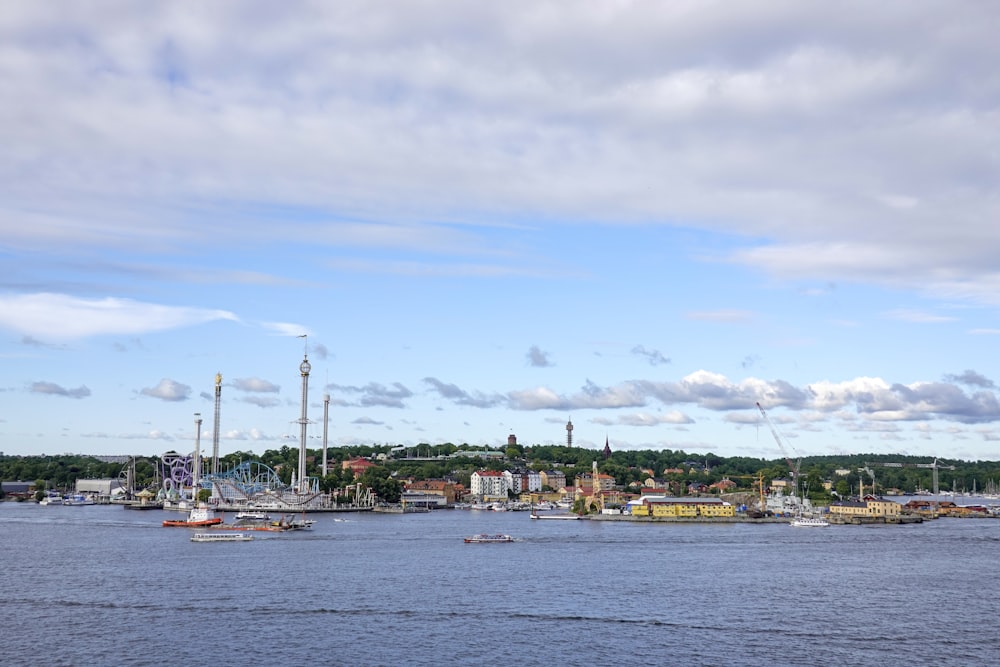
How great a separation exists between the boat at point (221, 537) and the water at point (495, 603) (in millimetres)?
1529

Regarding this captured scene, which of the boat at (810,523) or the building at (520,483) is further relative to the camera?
the building at (520,483)

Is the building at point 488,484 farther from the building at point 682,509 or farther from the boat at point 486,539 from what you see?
the boat at point 486,539

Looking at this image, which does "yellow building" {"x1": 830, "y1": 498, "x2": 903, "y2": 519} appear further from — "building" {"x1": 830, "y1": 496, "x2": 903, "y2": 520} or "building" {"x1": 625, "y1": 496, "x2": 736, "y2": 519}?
"building" {"x1": 625, "y1": 496, "x2": 736, "y2": 519}

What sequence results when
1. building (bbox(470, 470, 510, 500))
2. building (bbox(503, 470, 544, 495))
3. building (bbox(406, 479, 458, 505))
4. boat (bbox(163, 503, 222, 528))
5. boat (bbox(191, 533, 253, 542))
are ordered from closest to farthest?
boat (bbox(191, 533, 253, 542)) < boat (bbox(163, 503, 222, 528)) < building (bbox(406, 479, 458, 505)) < building (bbox(470, 470, 510, 500)) < building (bbox(503, 470, 544, 495))

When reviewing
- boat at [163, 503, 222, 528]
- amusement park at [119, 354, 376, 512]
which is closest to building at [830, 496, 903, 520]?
amusement park at [119, 354, 376, 512]

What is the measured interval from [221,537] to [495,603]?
140 ft

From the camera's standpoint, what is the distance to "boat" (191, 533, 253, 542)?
250 ft

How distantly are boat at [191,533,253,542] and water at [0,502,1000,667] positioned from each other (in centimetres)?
→ 153

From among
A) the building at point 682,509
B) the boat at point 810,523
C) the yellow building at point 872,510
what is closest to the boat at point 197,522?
the building at point 682,509

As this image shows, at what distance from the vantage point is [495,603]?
42.0 m

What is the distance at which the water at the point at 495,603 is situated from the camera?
106 feet

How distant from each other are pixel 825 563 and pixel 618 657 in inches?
1303

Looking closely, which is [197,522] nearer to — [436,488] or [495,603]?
[495,603]

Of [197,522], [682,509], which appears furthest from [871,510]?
[197,522]
